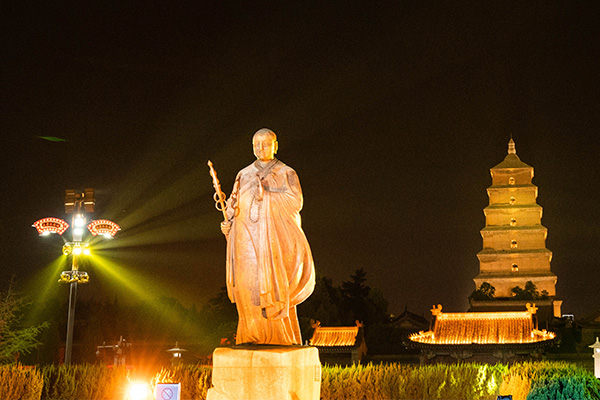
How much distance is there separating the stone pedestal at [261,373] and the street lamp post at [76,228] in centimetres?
654

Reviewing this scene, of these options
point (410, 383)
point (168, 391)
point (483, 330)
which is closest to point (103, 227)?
point (410, 383)

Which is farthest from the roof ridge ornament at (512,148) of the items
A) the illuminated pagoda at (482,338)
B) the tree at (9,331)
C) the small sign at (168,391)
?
the small sign at (168,391)

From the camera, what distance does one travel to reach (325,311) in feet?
147

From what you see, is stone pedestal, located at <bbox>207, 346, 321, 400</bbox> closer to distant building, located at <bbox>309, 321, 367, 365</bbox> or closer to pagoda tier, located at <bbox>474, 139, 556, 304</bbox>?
distant building, located at <bbox>309, 321, 367, 365</bbox>

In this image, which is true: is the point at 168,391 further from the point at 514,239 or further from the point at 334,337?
the point at 514,239

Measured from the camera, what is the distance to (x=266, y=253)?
8.02 meters

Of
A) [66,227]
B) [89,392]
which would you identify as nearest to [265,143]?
[89,392]

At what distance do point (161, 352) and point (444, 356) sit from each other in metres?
15.7

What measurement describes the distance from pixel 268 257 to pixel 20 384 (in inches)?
222

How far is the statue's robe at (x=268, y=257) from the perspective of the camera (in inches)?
314

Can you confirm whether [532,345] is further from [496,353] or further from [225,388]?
[225,388]

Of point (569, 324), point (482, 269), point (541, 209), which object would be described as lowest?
point (569, 324)

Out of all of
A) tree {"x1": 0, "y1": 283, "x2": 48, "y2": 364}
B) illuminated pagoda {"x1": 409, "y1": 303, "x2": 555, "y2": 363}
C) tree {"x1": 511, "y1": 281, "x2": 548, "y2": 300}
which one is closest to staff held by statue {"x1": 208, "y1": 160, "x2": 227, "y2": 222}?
tree {"x1": 0, "y1": 283, "x2": 48, "y2": 364}

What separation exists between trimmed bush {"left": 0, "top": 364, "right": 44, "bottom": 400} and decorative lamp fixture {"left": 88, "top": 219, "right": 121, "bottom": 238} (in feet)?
12.1
